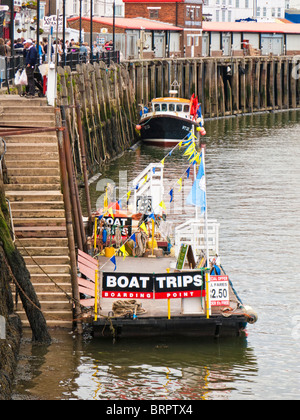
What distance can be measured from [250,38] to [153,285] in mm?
90179

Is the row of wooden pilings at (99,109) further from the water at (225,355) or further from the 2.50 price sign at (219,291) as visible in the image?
the 2.50 price sign at (219,291)

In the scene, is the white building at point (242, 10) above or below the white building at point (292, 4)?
below

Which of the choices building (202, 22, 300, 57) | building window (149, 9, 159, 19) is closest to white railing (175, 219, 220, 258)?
building (202, 22, 300, 57)

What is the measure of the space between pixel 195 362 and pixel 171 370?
697mm

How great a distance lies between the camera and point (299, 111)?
295 feet

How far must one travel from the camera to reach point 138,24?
91125 mm

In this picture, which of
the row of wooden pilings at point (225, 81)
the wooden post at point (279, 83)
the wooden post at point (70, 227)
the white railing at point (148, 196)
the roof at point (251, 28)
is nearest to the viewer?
the wooden post at point (70, 227)

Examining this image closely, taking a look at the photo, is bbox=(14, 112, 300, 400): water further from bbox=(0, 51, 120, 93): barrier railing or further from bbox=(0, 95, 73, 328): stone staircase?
bbox=(0, 51, 120, 93): barrier railing

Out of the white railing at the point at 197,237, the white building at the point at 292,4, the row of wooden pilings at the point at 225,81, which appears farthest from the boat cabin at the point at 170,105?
the white building at the point at 292,4

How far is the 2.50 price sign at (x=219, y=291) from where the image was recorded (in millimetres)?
21547

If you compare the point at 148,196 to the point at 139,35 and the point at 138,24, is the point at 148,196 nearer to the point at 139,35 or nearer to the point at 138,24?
the point at 139,35

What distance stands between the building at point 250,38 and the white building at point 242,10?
13.8 m

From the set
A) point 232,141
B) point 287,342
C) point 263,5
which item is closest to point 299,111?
point 232,141
